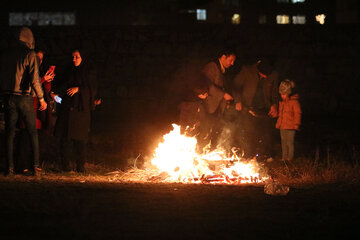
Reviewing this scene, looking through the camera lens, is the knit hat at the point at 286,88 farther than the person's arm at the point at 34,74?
Yes

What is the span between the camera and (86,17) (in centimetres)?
4106

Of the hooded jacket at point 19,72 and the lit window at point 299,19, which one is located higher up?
the lit window at point 299,19

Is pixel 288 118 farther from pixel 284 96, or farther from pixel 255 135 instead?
pixel 255 135

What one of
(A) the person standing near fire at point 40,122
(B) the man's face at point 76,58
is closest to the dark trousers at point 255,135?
(B) the man's face at point 76,58

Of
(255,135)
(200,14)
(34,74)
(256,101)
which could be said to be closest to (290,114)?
(256,101)

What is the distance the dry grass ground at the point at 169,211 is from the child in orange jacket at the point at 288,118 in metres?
2.89

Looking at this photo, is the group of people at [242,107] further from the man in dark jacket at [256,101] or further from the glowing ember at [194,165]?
the glowing ember at [194,165]

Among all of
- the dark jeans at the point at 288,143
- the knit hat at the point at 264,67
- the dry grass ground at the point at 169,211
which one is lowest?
the dry grass ground at the point at 169,211

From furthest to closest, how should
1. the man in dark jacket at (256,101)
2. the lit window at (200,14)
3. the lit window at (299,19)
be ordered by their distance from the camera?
1. the lit window at (299,19)
2. the lit window at (200,14)
3. the man in dark jacket at (256,101)

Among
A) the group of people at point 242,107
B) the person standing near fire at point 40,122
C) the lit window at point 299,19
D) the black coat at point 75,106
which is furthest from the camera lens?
the lit window at point 299,19

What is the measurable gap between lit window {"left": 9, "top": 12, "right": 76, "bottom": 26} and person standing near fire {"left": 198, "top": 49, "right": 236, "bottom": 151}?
1229 inches

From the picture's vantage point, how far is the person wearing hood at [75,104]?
9.45 metres

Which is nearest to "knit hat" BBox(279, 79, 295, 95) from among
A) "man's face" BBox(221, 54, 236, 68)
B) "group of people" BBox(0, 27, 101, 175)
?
"man's face" BBox(221, 54, 236, 68)

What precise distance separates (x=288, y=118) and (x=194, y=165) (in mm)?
3055
